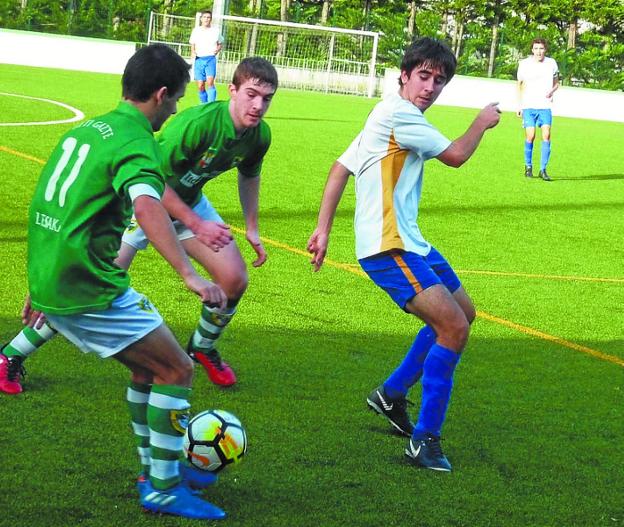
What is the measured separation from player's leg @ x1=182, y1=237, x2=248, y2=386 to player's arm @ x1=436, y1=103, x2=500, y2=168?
59.7 inches

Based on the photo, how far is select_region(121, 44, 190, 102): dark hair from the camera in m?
3.80

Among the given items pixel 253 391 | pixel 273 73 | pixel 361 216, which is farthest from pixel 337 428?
pixel 273 73

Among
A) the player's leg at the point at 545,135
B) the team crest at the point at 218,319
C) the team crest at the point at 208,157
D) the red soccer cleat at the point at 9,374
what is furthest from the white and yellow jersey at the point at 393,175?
the player's leg at the point at 545,135

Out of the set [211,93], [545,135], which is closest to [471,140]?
[545,135]

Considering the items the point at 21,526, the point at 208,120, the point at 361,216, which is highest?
the point at 208,120

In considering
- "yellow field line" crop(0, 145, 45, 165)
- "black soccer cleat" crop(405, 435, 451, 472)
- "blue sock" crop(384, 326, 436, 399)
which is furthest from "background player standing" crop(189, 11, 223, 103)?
"black soccer cleat" crop(405, 435, 451, 472)

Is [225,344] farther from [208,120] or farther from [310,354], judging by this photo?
[208,120]

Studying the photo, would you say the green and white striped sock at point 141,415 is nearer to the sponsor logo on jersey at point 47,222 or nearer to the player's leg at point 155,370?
the player's leg at point 155,370

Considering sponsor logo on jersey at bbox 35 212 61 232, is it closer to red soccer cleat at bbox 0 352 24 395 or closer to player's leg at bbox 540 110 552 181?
red soccer cleat at bbox 0 352 24 395

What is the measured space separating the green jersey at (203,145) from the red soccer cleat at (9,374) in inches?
46.1

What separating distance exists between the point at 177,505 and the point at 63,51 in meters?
34.5

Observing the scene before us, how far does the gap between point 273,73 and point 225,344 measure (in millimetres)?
1967

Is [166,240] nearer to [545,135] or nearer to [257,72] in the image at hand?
[257,72]

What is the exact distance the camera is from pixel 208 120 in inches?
217
